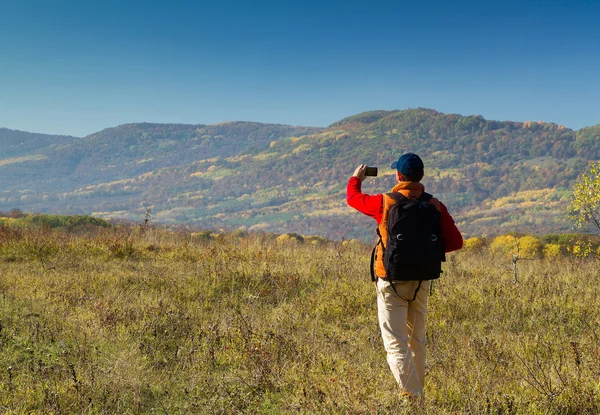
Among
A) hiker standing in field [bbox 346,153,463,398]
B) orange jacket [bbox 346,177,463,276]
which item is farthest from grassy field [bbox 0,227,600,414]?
orange jacket [bbox 346,177,463,276]

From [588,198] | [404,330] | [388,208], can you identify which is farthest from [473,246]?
[388,208]

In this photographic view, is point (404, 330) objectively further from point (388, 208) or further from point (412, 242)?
point (388, 208)

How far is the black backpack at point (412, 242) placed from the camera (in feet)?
12.8

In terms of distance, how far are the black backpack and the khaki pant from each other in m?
0.20

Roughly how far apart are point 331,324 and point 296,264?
415 cm

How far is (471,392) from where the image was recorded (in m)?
4.04

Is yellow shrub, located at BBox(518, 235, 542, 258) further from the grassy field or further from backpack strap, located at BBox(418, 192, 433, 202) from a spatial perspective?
backpack strap, located at BBox(418, 192, 433, 202)

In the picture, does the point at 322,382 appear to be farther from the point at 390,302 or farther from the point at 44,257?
the point at 44,257

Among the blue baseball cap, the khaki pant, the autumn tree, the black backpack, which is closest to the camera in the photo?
the black backpack

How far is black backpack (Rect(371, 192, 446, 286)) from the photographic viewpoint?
389cm

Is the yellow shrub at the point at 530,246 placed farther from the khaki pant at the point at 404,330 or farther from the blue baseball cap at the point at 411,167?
the blue baseball cap at the point at 411,167

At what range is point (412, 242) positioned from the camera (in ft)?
12.8

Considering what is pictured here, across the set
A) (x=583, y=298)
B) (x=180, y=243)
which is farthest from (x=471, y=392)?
(x=180, y=243)

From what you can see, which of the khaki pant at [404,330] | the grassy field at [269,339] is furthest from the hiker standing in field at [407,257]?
the grassy field at [269,339]
